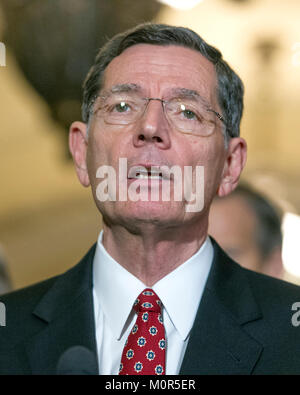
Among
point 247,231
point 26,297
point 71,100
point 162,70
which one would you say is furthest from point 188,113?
point 71,100

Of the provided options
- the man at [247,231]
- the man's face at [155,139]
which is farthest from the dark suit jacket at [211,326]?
the man at [247,231]

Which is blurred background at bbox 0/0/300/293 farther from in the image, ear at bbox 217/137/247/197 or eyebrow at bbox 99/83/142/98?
eyebrow at bbox 99/83/142/98

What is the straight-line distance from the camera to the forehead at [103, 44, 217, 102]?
189 centimetres

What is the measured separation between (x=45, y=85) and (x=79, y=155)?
2279 mm

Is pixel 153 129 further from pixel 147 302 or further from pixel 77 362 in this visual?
pixel 77 362

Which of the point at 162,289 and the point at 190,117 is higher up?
the point at 190,117

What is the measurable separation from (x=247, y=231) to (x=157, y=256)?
129cm

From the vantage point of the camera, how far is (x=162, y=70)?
1.90 metres

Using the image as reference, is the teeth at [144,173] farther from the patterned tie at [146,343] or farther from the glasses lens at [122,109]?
the patterned tie at [146,343]

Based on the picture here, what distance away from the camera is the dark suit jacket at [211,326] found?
174 cm

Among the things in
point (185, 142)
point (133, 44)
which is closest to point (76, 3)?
point (133, 44)

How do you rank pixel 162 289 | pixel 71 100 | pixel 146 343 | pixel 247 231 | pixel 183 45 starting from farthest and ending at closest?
pixel 71 100, pixel 247 231, pixel 183 45, pixel 162 289, pixel 146 343
